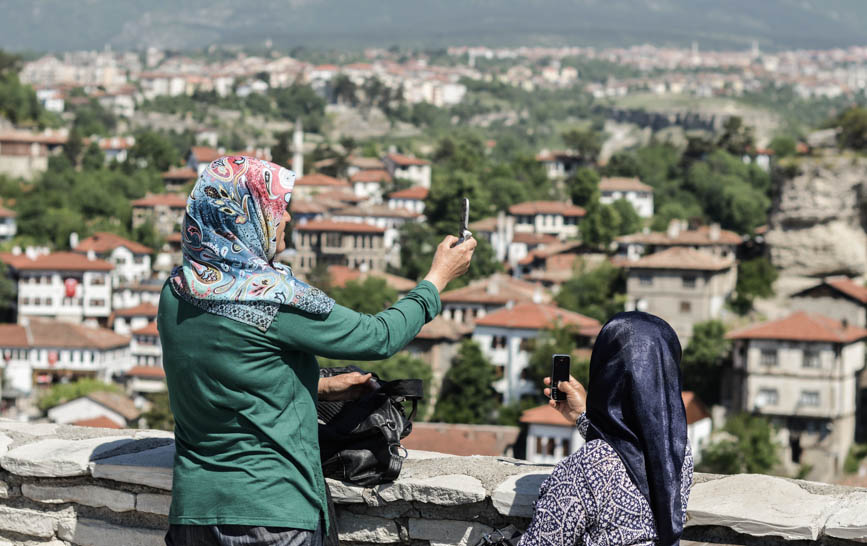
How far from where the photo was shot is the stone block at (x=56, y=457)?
4605mm

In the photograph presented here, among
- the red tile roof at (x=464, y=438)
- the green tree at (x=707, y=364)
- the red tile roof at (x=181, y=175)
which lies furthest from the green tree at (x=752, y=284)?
the red tile roof at (x=181, y=175)

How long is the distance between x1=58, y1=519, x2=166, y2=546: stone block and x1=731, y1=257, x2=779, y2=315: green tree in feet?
143

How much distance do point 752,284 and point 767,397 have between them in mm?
9739

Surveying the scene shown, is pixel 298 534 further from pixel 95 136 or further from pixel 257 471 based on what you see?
pixel 95 136

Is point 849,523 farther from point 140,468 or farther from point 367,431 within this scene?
point 140,468

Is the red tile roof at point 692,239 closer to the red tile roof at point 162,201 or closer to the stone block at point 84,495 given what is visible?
the red tile roof at point 162,201

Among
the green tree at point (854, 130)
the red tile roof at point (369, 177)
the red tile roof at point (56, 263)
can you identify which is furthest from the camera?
the red tile roof at point (369, 177)

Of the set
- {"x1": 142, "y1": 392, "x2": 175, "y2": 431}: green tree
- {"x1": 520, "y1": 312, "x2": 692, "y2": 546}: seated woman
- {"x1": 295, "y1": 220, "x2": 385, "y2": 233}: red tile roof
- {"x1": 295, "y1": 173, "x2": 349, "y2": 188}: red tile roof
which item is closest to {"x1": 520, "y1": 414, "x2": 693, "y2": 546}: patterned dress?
{"x1": 520, "y1": 312, "x2": 692, "y2": 546}: seated woman

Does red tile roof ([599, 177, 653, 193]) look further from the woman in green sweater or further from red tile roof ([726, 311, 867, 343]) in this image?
the woman in green sweater

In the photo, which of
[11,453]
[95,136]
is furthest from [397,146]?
[11,453]

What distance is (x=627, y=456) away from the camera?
3162 millimetres

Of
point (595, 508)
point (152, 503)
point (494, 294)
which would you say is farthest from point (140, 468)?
point (494, 294)

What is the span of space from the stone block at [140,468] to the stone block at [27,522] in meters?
0.33

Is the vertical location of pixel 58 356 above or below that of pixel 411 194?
below
